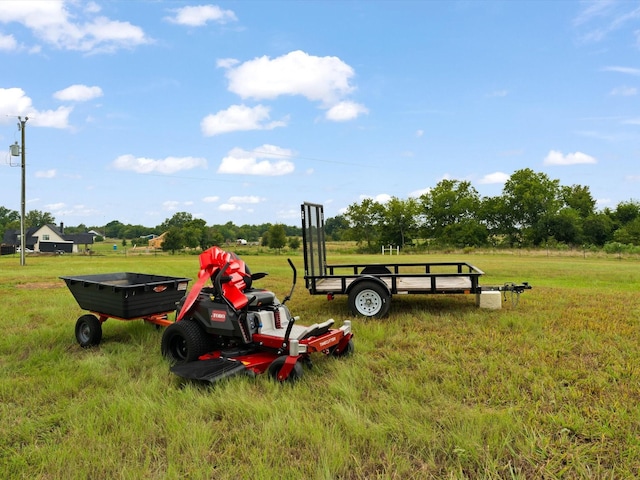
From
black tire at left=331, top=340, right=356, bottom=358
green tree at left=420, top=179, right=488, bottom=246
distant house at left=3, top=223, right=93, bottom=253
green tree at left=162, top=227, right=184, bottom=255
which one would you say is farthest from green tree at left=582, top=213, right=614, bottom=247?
distant house at left=3, top=223, right=93, bottom=253

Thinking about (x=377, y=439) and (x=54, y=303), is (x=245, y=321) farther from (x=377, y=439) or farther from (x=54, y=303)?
(x=54, y=303)

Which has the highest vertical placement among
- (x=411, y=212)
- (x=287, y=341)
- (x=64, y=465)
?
(x=411, y=212)

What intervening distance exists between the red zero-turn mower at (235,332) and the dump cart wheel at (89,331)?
1518mm

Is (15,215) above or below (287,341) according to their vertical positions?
above

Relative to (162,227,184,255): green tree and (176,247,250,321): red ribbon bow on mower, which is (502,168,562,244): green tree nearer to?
(162,227,184,255): green tree

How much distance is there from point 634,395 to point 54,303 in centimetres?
1035

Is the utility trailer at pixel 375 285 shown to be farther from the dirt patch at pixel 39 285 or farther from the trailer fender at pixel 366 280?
the dirt patch at pixel 39 285

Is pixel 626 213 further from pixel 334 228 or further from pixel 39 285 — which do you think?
pixel 39 285

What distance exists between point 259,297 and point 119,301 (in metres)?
2.00

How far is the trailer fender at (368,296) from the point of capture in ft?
24.9

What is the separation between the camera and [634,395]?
4.07 metres

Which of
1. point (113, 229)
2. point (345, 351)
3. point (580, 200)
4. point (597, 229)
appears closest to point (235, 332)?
point (345, 351)

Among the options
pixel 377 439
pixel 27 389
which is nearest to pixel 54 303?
pixel 27 389

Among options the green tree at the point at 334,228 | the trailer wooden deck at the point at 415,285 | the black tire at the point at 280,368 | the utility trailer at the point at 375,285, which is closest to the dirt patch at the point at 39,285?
the utility trailer at the point at 375,285
